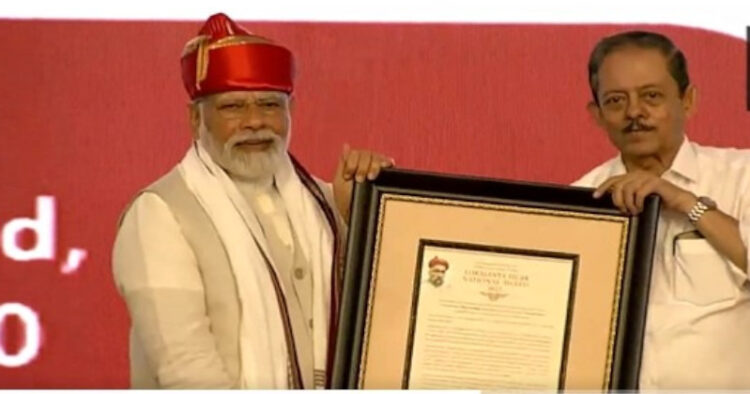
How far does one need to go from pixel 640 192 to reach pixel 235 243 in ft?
1.81

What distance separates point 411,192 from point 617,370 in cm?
36

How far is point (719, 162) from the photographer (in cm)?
182

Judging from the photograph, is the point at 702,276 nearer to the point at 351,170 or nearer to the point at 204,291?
the point at 351,170

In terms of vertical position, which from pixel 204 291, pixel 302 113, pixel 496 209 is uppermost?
pixel 302 113

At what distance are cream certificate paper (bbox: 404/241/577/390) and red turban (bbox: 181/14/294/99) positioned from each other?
344 millimetres

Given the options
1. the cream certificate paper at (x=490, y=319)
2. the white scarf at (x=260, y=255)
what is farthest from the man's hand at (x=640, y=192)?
the white scarf at (x=260, y=255)

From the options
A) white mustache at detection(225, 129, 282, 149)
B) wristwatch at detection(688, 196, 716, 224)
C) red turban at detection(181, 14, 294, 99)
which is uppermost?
red turban at detection(181, 14, 294, 99)

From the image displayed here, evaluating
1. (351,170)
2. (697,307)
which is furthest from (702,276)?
(351,170)

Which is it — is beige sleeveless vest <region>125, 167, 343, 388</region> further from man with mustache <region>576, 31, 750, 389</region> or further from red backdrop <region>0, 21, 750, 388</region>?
man with mustache <region>576, 31, 750, 389</region>

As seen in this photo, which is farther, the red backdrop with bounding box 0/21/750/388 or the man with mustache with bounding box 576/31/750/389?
the red backdrop with bounding box 0/21/750/388

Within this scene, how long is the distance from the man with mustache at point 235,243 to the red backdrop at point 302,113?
7 centimetres

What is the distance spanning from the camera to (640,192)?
1.72m

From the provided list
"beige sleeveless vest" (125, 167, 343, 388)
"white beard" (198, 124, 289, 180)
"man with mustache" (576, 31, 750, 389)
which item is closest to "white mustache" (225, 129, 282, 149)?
"white beard" (198, 124, 289, 180)

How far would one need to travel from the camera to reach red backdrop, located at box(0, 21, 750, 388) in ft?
6.20
